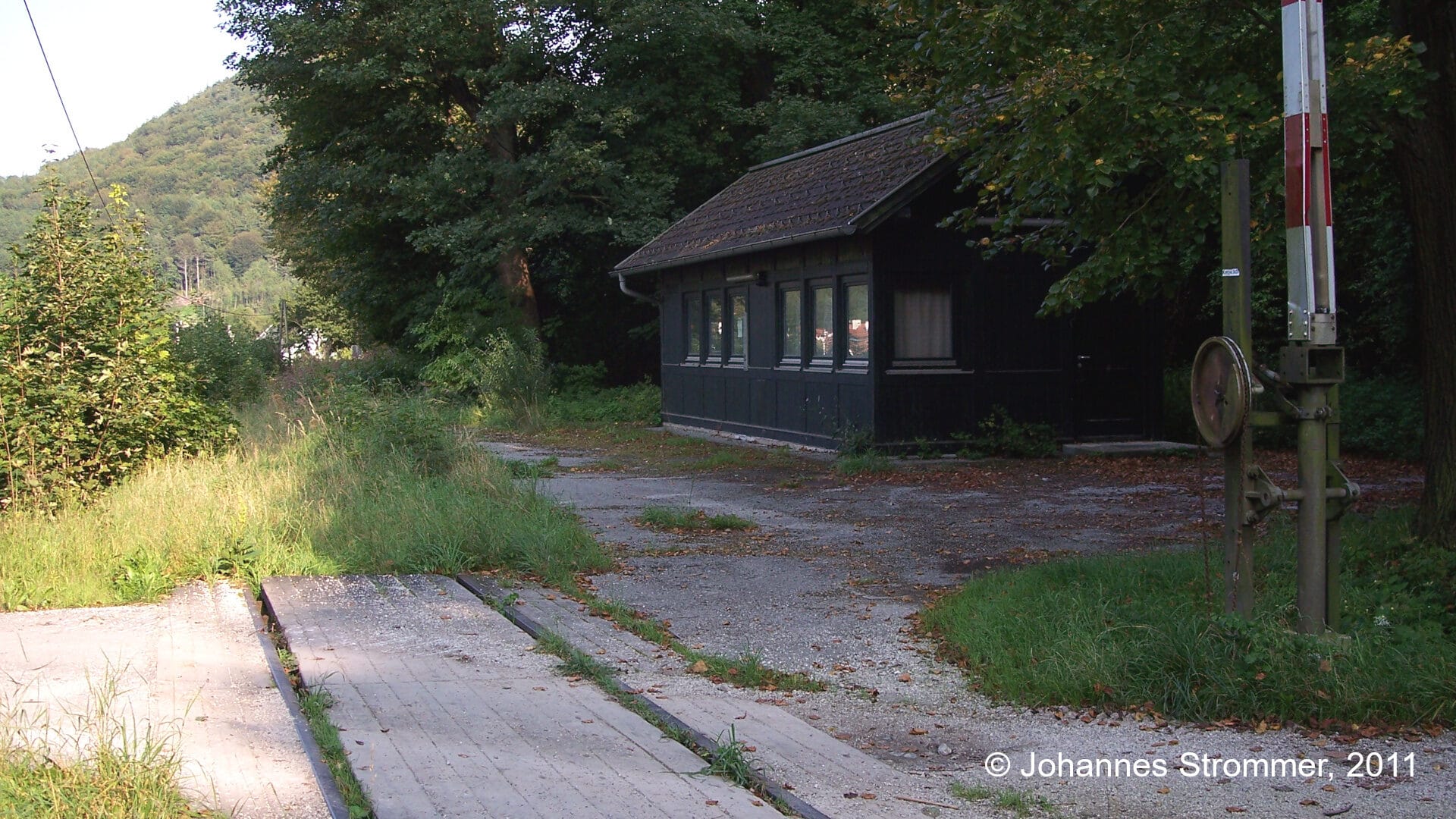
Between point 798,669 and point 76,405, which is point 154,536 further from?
point 798,669

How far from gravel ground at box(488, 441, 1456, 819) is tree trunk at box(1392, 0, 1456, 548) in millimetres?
1677

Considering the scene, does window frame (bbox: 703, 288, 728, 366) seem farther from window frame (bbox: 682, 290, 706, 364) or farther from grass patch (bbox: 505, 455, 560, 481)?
grass patch (bbox: 505, 455, 560, 481)

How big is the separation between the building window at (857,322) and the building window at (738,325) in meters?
3.49

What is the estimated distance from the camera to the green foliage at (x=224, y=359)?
20859 millimetres

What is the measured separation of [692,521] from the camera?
12.2 metres

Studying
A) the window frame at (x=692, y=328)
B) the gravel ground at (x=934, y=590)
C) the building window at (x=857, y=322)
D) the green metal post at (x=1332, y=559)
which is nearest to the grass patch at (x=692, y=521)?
the gravel ground at (x=934, y=590)

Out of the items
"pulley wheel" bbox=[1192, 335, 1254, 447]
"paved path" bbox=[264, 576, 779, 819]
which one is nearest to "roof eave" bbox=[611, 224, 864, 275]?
"paved path" bbox=[264, 576, 779, 819]

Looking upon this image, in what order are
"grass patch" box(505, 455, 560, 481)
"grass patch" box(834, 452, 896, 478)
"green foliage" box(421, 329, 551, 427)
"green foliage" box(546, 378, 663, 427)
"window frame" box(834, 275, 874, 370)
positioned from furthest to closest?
"green foliage" box(421, 329, 551, 427) → "green foliage" box(546, 378, 663, 427) → "window frame" box(834, 275, 874, 370) → "grass patch" box(834, 452, 896, 478) → "grass patch" box(505, 455, 560, 481)

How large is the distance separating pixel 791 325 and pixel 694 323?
443 centimetres

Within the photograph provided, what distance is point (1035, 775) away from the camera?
5.06m

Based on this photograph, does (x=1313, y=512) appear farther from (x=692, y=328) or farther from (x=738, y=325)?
(x=692, y=328)

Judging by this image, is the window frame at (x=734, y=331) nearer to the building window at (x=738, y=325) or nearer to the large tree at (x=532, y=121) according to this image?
the building window at (x=738, y=325)

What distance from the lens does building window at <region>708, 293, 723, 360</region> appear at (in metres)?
22.6

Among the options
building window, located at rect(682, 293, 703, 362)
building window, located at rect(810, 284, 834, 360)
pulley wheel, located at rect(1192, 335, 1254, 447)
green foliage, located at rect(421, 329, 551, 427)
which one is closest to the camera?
pulley wheel, located at rect(1192, 335, 1254, 447)
